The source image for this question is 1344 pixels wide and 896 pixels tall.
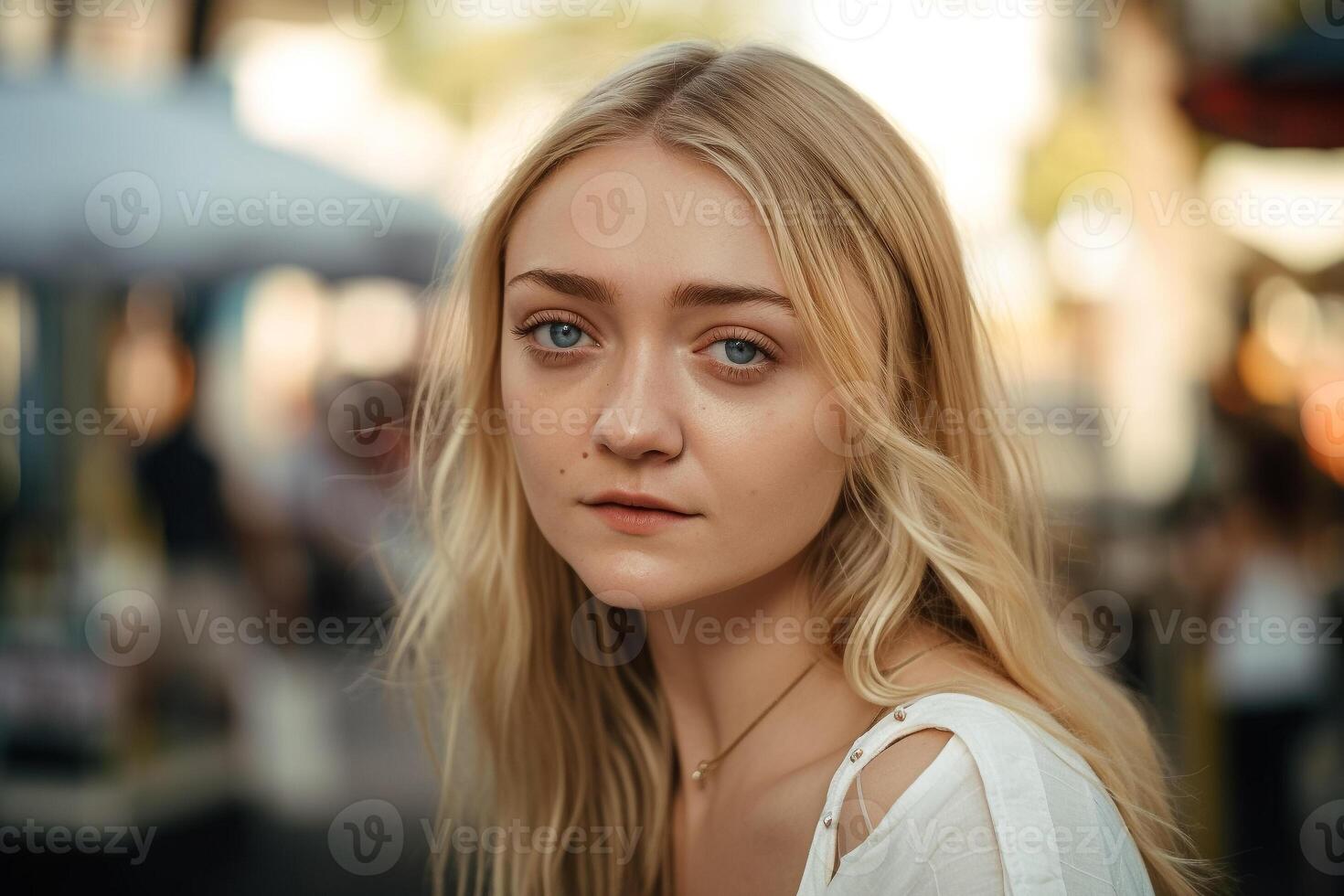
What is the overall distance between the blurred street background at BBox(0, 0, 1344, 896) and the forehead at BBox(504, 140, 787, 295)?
2.03 m

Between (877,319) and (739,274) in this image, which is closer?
(739,274)

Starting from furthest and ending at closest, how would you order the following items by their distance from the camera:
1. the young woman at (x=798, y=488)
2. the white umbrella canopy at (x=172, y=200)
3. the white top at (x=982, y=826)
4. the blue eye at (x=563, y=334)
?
the white umbrella canopy at (x=172, y=200) < the blue eye at (x=563, y=334) < the young woman at (x=798, y=488) < the white top at (x=982, y=826)

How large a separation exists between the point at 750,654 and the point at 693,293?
0.59 m

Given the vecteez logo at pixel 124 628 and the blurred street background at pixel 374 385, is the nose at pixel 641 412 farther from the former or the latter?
the vecteez logo at pixel 124 628

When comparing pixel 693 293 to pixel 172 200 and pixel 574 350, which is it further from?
pixel 172 200

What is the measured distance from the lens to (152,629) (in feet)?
14.0

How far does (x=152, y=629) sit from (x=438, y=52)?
3.39 metres

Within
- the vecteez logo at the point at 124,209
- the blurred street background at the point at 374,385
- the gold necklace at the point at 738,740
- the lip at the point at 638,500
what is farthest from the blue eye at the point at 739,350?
the vecteez logo at the point at 124,209

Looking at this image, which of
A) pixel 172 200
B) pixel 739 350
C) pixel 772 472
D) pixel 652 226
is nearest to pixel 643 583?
pixel 772 472

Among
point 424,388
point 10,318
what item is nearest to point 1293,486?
point 424,388

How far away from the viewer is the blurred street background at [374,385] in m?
3.76

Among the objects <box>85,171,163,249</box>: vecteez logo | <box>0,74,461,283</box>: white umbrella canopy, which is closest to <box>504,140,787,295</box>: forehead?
<box>0,74,461,283</box>: white umbrella canopy

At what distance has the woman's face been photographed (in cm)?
129

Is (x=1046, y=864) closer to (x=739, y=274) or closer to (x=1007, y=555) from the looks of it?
(x=1007, y=555)
